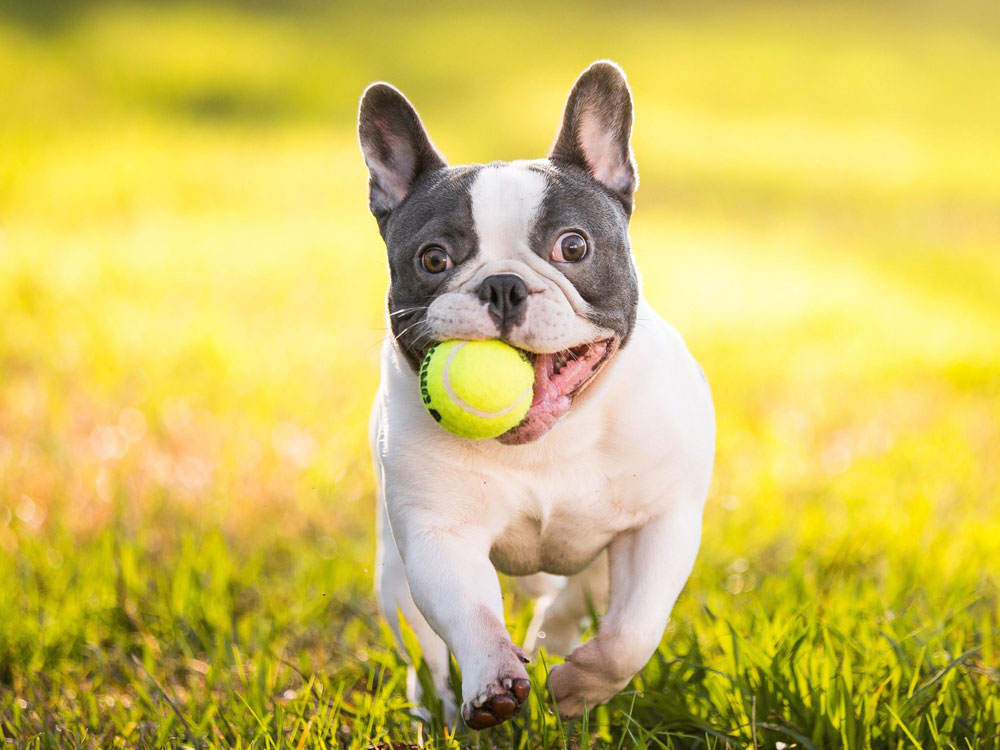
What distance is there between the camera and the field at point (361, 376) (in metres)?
3.58

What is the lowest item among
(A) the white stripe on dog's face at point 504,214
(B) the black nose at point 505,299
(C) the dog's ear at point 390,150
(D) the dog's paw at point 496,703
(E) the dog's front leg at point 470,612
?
(D) the dog's paw at point 496,703

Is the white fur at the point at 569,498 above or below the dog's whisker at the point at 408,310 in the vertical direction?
below

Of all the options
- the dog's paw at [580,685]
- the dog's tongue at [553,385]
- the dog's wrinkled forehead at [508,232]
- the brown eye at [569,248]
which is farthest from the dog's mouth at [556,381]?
the dog's paw at [580,685]

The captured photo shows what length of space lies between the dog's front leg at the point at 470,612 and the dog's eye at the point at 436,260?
0.70 metres

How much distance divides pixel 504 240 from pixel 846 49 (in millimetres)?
18134

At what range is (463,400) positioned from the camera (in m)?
3.08

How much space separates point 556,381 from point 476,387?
0.33 meters

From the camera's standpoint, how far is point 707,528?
5.45 metres

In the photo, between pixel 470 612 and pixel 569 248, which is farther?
pixel 569 248

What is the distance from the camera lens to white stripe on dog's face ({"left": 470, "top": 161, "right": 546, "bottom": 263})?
339 centimetres

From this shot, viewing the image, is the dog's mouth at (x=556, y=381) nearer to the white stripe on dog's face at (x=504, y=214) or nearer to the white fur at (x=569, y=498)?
the white fur at (x=569, y=498)

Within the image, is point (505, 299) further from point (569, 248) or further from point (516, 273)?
point (569, 248)

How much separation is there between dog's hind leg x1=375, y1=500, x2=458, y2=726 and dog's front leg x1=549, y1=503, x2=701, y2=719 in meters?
0.46

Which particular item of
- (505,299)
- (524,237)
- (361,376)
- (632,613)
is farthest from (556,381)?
(361,376)
